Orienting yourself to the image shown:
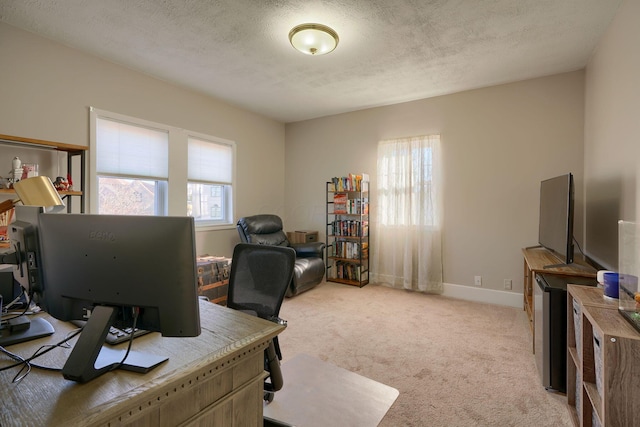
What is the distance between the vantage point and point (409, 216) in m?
4.20

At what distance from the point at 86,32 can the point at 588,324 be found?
13.5 ft

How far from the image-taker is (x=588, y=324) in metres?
1.50

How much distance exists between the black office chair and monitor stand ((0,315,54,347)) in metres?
0.84

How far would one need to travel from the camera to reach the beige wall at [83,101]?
2.58 m

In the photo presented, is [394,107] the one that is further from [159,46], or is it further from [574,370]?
[574,370]

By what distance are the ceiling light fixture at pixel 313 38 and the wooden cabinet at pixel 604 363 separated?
2469 millimetres

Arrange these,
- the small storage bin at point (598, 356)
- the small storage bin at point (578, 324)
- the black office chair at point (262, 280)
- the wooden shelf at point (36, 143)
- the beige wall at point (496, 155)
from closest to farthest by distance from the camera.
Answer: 1. the small storage bin at point (598, 356)
2. the small storage bin at point (578, 324)
3. the black office chair at point (262, 280)
4. the wooden shelf at point (36, 143)
5. the beige wall at point (496, 155)

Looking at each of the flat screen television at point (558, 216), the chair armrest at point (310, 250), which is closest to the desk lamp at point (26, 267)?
the flat screen television at point (558, 216)

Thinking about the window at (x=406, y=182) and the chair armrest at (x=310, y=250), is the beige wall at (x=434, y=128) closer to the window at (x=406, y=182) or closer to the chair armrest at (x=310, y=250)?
the window at (x=406, y=182)

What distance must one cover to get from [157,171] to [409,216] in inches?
131

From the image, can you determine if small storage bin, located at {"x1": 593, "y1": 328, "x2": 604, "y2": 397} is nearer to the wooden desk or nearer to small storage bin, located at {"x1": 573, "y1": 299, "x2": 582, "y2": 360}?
small storage bin, located at {"x1": 573, "y1": 299, "x2": 582, "y2": 360}

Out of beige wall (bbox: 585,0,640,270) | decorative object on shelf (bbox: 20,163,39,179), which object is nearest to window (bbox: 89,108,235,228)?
decorative object on shelf (bbox: 20,163,39,179)

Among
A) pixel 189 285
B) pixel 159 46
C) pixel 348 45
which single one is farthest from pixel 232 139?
pixel 189 285

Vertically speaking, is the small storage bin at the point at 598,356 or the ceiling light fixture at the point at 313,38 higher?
the ceiling light fixture at the point at 313,38
